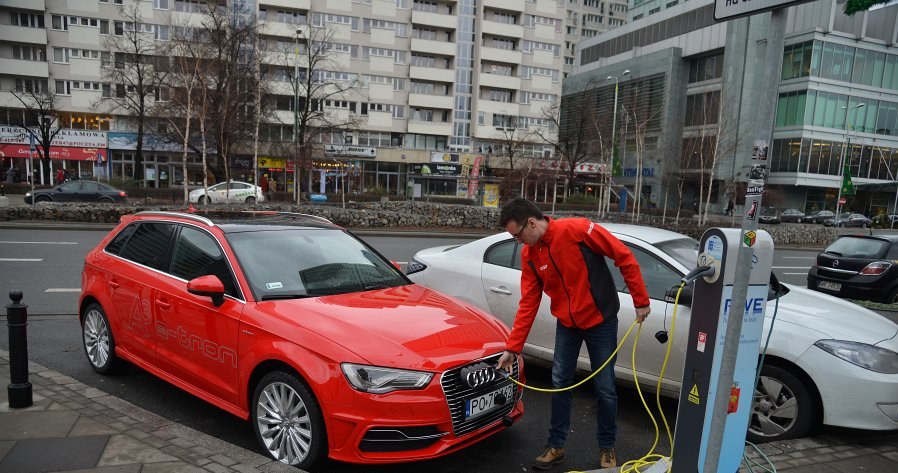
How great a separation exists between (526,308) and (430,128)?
167 feet

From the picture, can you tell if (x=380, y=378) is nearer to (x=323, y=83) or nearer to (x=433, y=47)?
(x=323, y=83)

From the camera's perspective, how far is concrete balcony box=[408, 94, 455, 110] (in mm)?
52688

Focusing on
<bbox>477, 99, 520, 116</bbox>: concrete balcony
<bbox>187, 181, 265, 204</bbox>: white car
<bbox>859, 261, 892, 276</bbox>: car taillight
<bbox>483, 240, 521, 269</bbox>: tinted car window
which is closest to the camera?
<bbox>483, 240, 521, 269</bbox>: tinted car window

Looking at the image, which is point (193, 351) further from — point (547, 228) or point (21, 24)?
point (21, 24)

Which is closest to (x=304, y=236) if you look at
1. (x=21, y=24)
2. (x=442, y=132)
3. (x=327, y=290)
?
(x=327, y=290)

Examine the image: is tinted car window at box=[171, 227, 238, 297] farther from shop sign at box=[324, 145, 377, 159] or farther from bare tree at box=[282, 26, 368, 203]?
shop sign at box=[324, 145, 377, 159]

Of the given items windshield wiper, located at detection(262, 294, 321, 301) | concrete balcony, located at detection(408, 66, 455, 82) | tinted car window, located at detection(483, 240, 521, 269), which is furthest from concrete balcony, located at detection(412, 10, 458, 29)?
windshield wiper, located at detection(262, 294, 321, 301)

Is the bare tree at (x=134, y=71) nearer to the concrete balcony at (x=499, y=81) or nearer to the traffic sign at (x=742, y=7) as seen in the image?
the concrete balcony at (x=499, y=81)

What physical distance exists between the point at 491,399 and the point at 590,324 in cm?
82

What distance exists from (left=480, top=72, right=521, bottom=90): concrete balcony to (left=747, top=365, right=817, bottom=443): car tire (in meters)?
52.9

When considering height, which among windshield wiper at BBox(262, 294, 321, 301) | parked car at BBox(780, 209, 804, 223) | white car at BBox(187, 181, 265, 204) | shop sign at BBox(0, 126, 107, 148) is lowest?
parked car at BBox(780, 209, 804, 223)

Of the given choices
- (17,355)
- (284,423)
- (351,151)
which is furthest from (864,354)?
(351,151)

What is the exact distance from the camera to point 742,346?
2934 millimetres

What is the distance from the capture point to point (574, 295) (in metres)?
3.47
